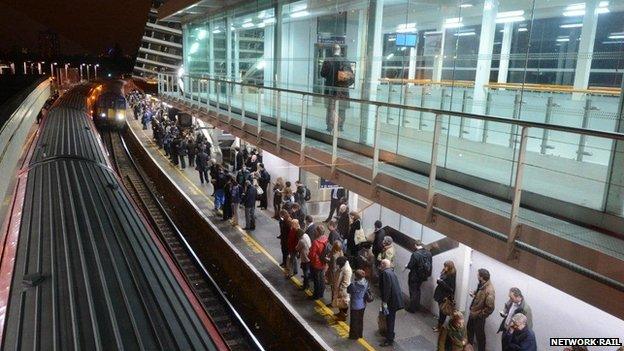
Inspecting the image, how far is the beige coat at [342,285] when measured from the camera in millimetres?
7547

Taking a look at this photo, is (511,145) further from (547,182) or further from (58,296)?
(58,296)

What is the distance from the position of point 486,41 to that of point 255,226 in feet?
22.2

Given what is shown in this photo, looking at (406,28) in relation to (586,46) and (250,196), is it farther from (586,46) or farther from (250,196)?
(250,196)

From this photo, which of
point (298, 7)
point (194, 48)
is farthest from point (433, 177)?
point (194, 48)

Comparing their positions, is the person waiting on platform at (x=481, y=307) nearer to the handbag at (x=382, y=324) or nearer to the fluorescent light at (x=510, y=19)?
the handbag at (x=382, y=324)

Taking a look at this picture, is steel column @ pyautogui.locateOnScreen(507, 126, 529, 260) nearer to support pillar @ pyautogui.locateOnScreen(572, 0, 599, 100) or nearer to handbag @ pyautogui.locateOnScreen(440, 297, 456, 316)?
support pillar @ pyautogui.locateOnScreen(572, 0, 599, 100)

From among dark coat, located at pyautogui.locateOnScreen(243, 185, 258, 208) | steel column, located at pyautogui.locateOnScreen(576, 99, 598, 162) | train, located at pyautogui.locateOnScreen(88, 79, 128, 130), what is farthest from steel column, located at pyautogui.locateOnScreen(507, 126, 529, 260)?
train, located at pyautogui.locateOnScreen(88, 79, 128, 130)

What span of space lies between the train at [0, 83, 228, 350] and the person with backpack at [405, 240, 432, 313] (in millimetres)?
3754

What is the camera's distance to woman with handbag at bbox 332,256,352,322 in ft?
24.7

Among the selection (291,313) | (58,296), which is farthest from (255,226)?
(58,296)

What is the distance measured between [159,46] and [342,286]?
40678 mm

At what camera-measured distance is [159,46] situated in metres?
43.5

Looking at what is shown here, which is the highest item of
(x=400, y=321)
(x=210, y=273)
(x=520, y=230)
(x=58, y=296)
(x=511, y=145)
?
(x=511, y=145)

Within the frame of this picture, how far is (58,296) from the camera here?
4.41 meters
